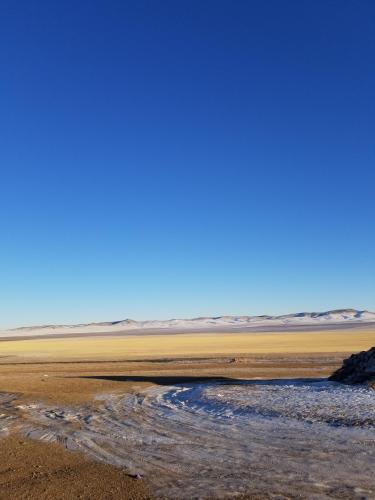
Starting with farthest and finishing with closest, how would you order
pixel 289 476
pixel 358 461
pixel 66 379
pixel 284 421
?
pixel 66 379 → pixel 284 421 → pixel 358 461 → pixel 289 476

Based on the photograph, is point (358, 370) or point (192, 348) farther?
point (192, 348)

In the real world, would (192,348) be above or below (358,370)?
below

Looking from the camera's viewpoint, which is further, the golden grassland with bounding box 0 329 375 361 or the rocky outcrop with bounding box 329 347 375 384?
the golden grassland with bounding box 0 329 375 361

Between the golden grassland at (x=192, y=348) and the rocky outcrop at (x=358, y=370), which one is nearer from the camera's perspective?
the rocky outcrop at (x=358, y=370)

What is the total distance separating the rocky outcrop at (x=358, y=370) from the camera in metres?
19.1

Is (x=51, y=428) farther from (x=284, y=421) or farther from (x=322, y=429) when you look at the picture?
(x=322, y=429)

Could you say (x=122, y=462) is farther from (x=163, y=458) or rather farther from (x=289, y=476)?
(x=289, y=476)

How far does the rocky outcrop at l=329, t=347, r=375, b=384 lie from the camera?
19094 millimetres

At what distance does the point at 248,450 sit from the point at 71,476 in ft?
12.0

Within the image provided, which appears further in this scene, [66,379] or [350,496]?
[66,379]

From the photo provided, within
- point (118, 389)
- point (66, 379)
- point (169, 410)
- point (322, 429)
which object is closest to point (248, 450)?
point (322, 429)

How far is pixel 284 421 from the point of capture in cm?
1391

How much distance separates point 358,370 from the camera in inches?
780

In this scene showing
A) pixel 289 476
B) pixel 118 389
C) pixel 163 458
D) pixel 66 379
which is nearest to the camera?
pixel 289 476
